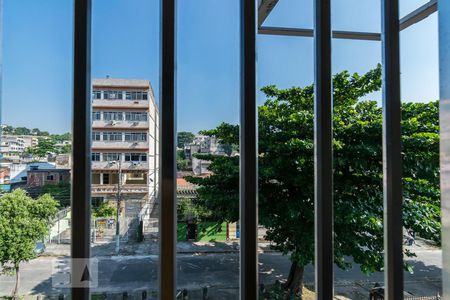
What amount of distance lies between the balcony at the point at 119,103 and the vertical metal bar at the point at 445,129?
1.13 meters

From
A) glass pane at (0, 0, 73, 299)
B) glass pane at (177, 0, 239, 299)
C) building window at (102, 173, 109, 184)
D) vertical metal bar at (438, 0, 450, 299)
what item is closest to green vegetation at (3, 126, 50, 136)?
glass pane at (0, 0, 73, 299)

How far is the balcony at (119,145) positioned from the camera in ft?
3.36

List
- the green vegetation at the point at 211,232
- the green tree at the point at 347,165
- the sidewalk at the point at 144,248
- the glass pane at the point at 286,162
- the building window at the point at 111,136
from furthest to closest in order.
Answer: the green tree at the point at 347,165 → the glass pane at the point at 286,162 → the green vegetation at the point at 211,232 → the building window at the point at 111,136 → the sidewalk at the point at 144,248

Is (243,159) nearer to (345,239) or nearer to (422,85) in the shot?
(422,85)

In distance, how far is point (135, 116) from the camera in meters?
1.12

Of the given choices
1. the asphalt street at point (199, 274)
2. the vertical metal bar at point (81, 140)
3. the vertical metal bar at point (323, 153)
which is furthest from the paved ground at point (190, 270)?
the vertical metal bar at point (323, 153)

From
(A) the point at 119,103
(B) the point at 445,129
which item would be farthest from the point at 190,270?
(B) the point at 445,129

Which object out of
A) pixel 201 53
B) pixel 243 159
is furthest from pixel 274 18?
pixel 243 159

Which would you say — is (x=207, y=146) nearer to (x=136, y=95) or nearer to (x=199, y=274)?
(x=136, y=95)

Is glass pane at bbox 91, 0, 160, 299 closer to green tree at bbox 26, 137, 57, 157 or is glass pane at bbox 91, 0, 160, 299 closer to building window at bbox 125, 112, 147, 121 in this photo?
building window at bbox 125, 112, 147, 121

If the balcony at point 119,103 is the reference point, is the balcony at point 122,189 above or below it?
below

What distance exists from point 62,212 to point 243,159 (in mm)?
690

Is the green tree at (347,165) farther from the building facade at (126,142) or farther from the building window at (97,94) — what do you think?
the building window at (97,94)

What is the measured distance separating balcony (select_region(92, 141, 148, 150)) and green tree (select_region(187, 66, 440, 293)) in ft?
2.36
